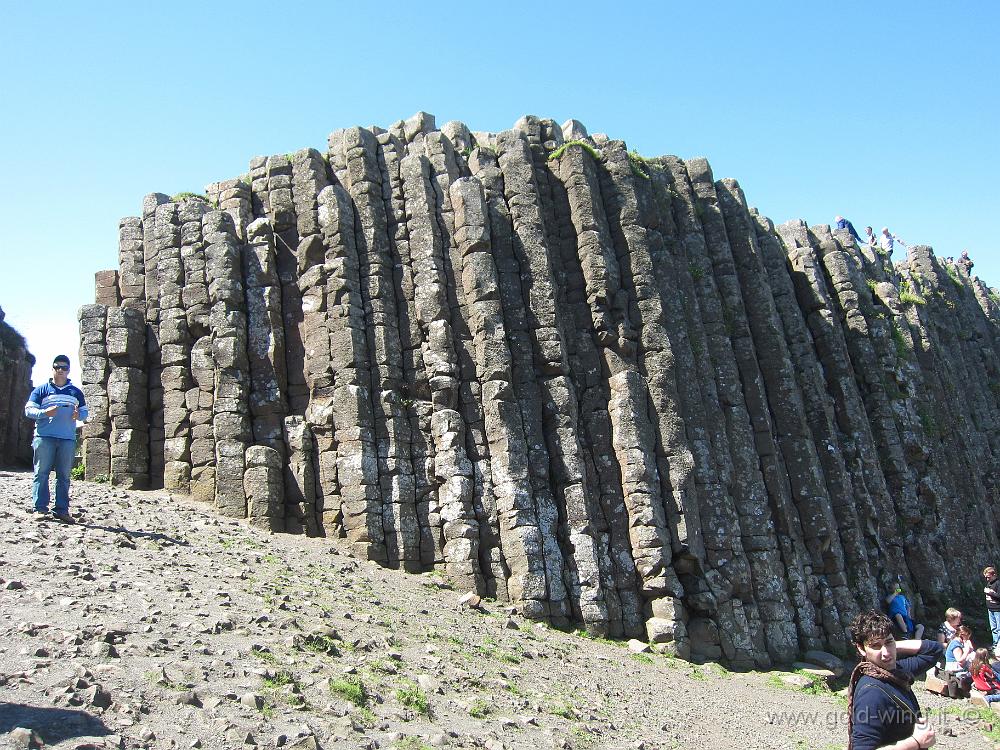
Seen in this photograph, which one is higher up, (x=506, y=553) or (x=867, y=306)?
(x=867, y=306)

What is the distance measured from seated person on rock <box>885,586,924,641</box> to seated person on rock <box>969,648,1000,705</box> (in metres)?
3.34

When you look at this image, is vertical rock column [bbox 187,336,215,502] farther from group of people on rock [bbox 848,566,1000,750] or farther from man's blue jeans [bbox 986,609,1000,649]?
man's blue jeans [bbox 986,609,1000,649]

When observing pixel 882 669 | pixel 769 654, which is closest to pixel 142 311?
pixel 769 654

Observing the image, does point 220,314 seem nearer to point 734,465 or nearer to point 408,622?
point 408,622

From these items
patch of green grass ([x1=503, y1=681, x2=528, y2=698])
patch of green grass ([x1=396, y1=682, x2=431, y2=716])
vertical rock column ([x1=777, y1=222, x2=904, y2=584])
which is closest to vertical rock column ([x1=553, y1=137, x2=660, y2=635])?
patch of green grass ([x1=503, y1=681, x2=528, y2=698])

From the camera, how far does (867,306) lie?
27.8 m

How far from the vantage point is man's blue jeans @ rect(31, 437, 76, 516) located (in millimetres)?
14117

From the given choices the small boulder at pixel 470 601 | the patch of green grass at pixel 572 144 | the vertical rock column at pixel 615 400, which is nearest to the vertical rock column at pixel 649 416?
the vertical rock column at pixel 615 400

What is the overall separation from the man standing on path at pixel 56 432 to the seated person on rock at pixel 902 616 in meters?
18.2

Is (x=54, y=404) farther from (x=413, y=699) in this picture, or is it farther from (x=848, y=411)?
(x=848, y=411)

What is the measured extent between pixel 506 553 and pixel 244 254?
979cm

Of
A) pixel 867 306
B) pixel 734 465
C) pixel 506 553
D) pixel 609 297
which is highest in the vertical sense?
pixel 867 306

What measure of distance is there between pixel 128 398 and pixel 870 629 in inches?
678

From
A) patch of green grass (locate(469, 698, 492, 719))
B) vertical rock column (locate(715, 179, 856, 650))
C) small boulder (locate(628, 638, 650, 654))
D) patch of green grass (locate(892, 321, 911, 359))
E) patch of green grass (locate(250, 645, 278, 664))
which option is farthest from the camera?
patch of green grass (locate(892, 321, 911, 359))
